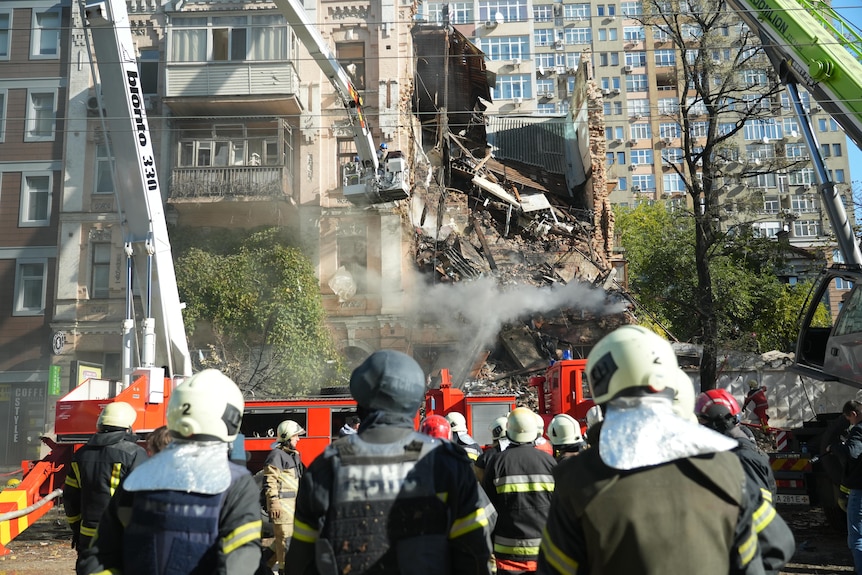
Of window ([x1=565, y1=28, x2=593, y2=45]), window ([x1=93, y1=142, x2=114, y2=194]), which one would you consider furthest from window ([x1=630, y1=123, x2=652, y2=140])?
window ([x1=93, y1=142, x2=114, y2=194])

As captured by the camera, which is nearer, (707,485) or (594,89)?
(707,485)

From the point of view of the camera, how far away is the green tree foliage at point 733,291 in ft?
83.6

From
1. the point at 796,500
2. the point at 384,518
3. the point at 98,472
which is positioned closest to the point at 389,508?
the point at 384,518

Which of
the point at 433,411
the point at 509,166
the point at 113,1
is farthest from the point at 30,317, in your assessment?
the point at 509,166

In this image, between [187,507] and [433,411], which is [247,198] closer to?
[433,411]

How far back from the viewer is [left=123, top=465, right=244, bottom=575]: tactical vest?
109 inches

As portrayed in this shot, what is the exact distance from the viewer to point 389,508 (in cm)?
270

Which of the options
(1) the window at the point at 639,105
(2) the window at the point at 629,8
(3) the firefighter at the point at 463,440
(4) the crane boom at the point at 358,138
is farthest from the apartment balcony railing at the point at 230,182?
(2) the window at the point at 629,8

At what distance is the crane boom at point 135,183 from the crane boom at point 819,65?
10.4m

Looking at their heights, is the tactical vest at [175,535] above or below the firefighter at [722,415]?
below

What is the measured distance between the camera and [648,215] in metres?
46.1

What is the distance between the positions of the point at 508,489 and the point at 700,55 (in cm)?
1905

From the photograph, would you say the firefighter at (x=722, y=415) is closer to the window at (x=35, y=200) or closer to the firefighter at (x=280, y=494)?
the firefighter at (x=280, y=494)

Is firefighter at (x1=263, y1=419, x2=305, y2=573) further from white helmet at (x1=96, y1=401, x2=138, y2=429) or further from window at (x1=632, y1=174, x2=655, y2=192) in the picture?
window at (x1=632, y1=174, x2=655, y2=192)
